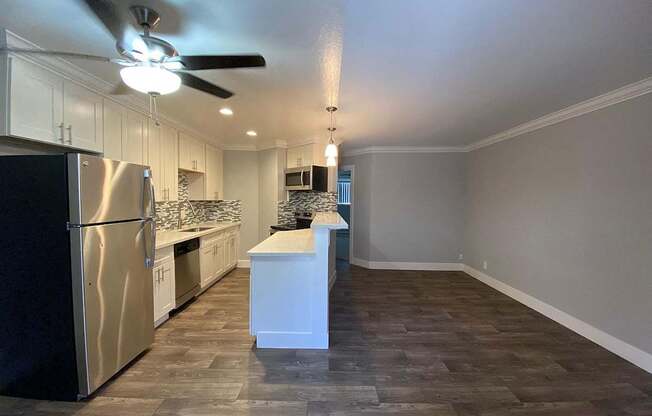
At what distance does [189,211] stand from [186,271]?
60.3 inches

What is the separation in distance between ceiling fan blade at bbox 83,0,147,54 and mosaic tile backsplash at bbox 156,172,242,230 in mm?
2678

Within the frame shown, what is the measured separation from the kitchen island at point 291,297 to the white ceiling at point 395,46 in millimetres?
1407

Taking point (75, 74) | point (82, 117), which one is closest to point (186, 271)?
point (82, 117)

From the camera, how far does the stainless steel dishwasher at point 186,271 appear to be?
3285 millimetres

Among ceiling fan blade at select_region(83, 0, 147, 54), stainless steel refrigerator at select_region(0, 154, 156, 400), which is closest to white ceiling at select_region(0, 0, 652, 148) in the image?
ceiling fan blade at select_region(83, 0, 147, 54)

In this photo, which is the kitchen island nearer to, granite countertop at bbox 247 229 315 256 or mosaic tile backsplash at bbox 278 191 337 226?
granite countertop at bbox 247 229 315 256

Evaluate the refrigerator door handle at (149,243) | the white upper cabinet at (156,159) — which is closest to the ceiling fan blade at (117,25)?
the refrigerator door handle at (149,243)

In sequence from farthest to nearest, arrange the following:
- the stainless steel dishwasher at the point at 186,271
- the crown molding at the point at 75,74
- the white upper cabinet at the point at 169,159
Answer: the white upper cabinet at the point at 169,159
the stainless steel dishwasher at the point at 186,271
the crown molding at the point at 75,74

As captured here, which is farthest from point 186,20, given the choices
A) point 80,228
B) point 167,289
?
point 167,289

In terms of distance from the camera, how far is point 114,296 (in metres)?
2.08

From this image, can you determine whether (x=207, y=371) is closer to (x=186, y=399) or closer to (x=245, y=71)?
(x=186, y=399)

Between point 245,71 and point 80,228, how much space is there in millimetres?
1622

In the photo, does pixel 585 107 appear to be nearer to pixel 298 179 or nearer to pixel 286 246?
pixel 286 246

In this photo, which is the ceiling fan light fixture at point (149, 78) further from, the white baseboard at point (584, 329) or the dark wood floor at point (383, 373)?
the white baseboard at point (584, 329)
